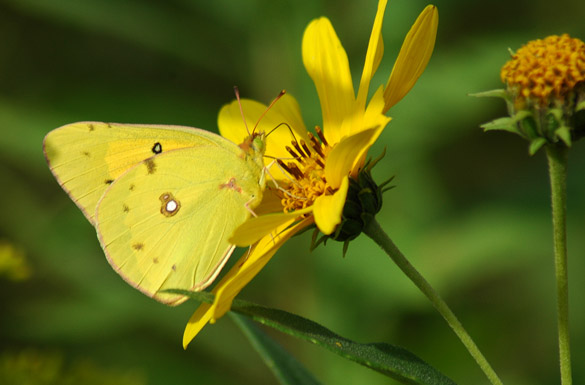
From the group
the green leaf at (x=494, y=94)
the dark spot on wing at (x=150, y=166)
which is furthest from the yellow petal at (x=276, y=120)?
the green leaf at (x=494, y=94)

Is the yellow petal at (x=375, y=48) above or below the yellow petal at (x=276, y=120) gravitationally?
above

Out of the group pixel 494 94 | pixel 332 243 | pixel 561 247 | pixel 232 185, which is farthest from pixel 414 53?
pixel 332 243

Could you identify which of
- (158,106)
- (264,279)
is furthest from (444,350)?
(158,106)

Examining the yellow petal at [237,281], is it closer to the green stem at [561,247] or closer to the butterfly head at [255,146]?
the butterfly head at [255,146]

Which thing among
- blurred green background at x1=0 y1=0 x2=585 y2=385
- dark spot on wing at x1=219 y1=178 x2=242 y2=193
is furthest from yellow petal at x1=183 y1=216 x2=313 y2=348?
blurred green background at x1=0 y1=0 x2=585 y2=385

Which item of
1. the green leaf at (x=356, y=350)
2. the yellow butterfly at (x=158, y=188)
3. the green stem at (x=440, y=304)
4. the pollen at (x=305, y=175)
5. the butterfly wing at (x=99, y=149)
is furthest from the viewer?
the butterfly wing at (x=99, y=149)

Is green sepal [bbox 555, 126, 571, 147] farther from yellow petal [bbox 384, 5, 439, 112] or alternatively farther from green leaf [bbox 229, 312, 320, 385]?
green leaf [bbox 229, 312, 320, 385]

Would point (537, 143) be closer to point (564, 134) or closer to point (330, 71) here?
point (564, 134)
